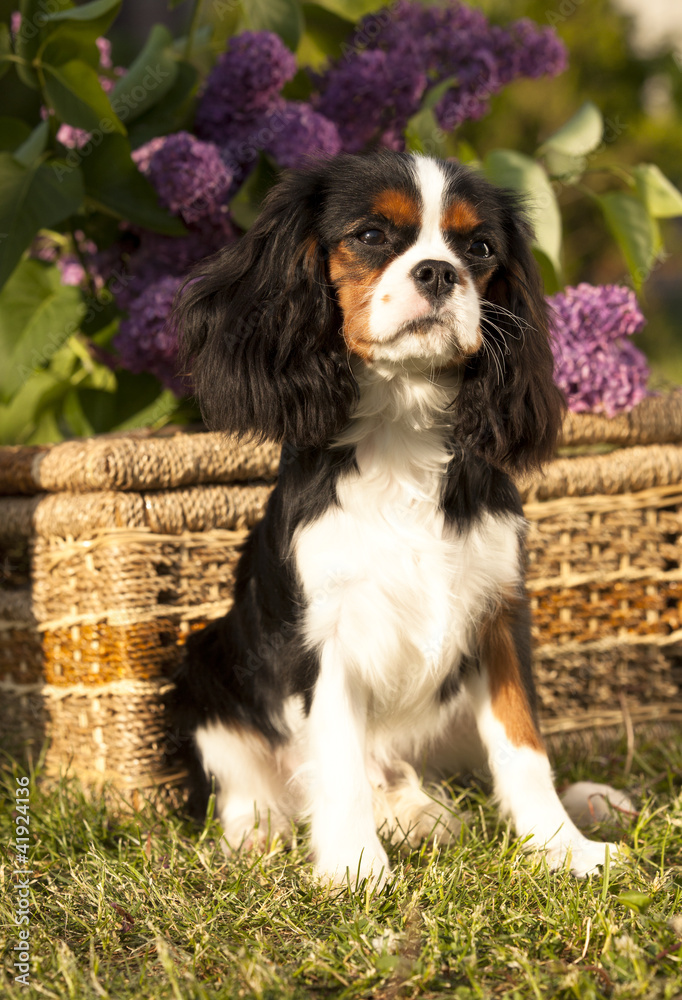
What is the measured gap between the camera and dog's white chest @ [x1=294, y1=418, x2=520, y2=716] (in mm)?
1945

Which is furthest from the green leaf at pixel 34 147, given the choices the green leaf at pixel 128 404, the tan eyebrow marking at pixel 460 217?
the tan eyebrow marking at pixel 460 217

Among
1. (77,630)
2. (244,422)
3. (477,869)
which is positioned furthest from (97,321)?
(477,869)

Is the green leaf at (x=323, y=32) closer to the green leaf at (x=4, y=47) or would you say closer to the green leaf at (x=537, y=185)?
the green leaf at (x=537, y=185)

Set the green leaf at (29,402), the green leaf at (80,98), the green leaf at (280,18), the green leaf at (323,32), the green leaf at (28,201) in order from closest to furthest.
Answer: the green leaf at (28,201)
the green leaf at (80,98)
the green leaf at (280,18)
the green leaf at (29,402)
the green leaf at (323,32)

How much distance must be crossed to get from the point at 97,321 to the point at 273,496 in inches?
51.3

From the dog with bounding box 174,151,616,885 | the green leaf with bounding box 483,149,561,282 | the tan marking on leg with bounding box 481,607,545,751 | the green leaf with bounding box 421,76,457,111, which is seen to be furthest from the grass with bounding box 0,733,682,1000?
the green leaf with bounding box 421,76,457,111

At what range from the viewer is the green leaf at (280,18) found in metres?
3.07

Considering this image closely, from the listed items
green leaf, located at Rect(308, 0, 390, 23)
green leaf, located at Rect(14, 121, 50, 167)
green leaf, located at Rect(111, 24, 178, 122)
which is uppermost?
green leaf, located at Rect(308, 0, 390, 23)

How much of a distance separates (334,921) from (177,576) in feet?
3.46

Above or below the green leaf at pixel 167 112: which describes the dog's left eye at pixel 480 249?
below

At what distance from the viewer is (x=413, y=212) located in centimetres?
185

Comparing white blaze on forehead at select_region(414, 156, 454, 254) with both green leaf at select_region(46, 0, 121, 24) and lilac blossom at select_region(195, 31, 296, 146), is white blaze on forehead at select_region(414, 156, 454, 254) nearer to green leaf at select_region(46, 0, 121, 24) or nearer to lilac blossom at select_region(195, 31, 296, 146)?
lilac blossom at select_region(195, 31, 296, 146)

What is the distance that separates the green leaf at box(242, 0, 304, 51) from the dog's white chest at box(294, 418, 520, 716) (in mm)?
1799

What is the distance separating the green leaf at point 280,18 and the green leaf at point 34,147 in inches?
32.1
